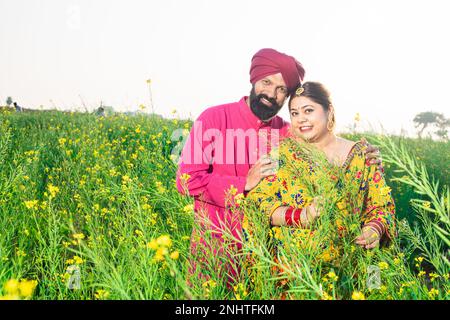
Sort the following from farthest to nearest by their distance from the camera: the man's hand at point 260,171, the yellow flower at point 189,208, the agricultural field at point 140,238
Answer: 1. the man's hand at point 260,171
2. the yellow flower at point 189,208
3. the agricultural field at point 140,238

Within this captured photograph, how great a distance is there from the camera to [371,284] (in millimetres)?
1705

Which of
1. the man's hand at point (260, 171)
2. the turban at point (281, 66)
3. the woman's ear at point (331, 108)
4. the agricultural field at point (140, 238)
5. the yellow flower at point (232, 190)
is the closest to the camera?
the agricultural field at point (140, 238)

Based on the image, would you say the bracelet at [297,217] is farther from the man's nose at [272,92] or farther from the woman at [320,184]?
the man's nose at [272,92]

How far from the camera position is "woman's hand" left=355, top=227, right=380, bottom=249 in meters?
1.88

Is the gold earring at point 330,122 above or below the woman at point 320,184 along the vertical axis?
above

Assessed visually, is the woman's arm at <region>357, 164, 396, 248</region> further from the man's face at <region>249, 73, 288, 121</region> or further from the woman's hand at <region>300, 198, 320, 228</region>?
the man's face at <region>249, 73, 288, 121</region>

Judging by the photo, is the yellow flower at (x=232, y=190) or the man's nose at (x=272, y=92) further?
the man's nose at (x=272, y=92)

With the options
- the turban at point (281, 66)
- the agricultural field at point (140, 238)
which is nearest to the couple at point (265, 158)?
the turban at point (281, 66)

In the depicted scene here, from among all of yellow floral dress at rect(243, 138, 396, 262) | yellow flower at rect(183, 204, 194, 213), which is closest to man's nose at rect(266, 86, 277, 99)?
yellow floral dress at rect(243, 138, 396, 262)

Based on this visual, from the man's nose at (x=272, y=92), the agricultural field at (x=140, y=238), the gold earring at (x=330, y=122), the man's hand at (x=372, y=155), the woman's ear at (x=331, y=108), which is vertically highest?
the man's nose at (x=272, y=92)

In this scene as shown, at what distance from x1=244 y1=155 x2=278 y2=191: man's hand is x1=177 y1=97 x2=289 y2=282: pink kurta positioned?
12 cm

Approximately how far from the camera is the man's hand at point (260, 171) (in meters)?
2.05
